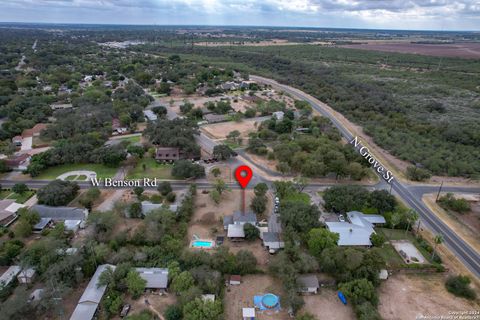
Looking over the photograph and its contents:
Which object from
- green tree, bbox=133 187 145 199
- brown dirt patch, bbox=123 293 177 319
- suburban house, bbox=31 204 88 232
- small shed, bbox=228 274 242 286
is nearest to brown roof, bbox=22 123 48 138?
suburban house, bbox=31 204 88 232

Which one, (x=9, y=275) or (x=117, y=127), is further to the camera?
(x=117, y=127)

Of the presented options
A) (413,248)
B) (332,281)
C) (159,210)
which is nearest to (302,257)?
(332,281)

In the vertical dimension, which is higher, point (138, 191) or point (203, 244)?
point (138, 191)

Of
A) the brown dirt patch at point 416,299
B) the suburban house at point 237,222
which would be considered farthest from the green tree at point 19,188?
the brown dirt patch at point 416,299

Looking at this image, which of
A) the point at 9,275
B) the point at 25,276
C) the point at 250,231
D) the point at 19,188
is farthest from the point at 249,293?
the point at 19,188

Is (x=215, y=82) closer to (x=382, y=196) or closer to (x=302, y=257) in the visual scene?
(x=382, y=196)

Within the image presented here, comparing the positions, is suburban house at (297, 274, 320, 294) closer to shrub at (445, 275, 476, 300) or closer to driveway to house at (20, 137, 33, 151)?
shrub at (445, 275, 476, 300)

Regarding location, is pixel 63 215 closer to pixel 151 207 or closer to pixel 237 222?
pixel 151 207
